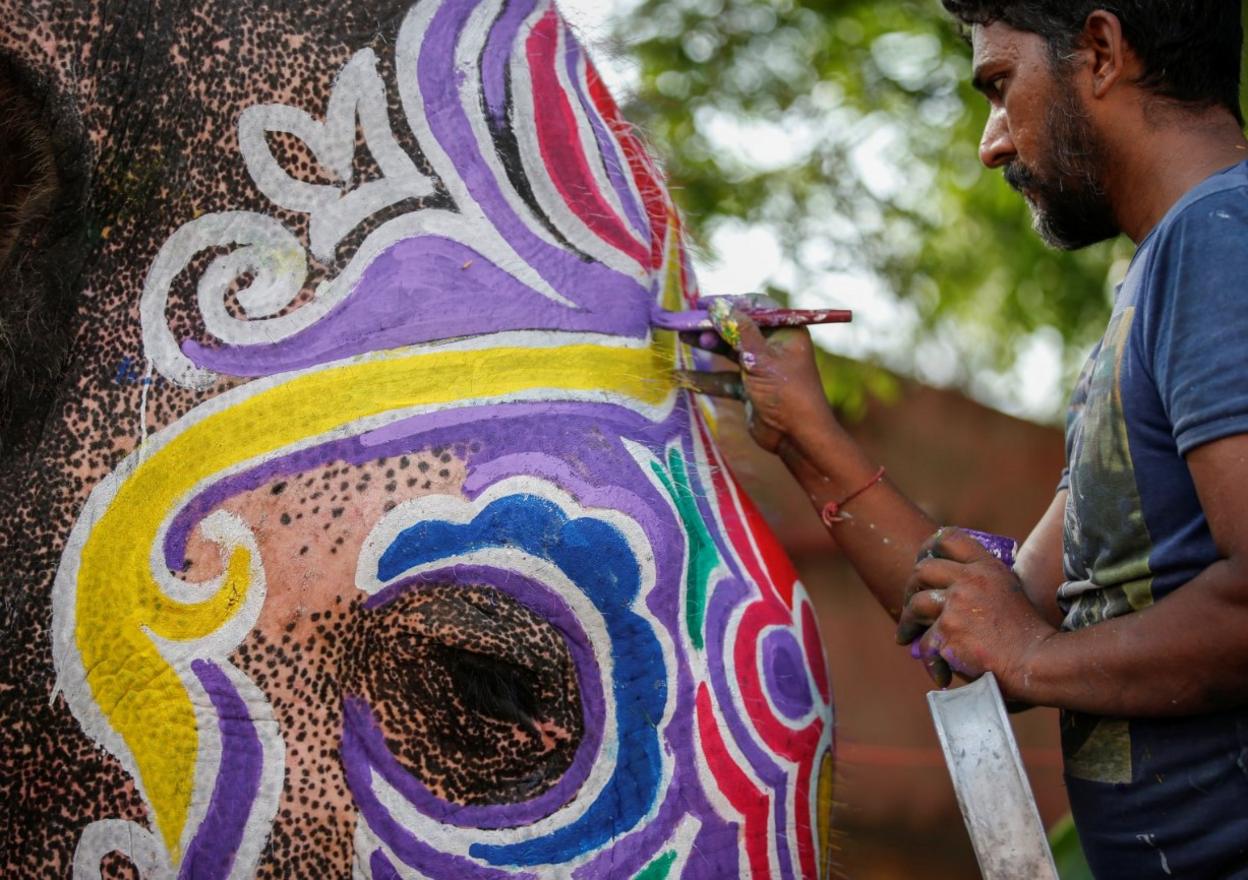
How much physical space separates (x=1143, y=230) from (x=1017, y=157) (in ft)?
0.59

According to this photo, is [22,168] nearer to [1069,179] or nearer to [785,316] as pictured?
[785,316]

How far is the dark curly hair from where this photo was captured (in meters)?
1.62

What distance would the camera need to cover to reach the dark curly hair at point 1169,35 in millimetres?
1621

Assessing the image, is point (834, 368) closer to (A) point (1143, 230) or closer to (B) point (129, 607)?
(A) point (1143, 230)

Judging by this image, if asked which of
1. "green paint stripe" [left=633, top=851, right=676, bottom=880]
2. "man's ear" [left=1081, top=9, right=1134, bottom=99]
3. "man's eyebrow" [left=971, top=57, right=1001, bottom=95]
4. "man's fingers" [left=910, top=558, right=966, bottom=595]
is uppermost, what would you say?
"man's eyebrow" [left=971, top=57, right=1001, bottom=95]

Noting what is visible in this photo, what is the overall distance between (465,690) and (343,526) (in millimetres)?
233

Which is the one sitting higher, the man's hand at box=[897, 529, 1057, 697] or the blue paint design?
the blue paint design

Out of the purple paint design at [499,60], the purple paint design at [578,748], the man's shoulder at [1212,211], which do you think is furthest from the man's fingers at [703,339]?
the man's shoulder at [1212,211]

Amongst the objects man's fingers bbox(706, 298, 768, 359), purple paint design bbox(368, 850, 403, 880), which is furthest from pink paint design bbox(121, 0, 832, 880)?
man's fingers bbox(706, 298, 768, 359)

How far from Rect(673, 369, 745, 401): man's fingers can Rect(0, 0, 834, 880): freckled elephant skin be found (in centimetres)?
8

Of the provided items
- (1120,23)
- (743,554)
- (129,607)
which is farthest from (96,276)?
(1120,23)

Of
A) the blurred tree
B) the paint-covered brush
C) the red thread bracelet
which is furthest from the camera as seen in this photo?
the blurred tree

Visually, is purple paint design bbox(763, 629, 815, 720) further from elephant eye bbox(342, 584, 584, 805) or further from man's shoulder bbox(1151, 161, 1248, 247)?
man's shoulder bbox(1151, 161, 1248, 247)

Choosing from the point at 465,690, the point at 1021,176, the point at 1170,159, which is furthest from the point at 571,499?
the point at 1170,159
